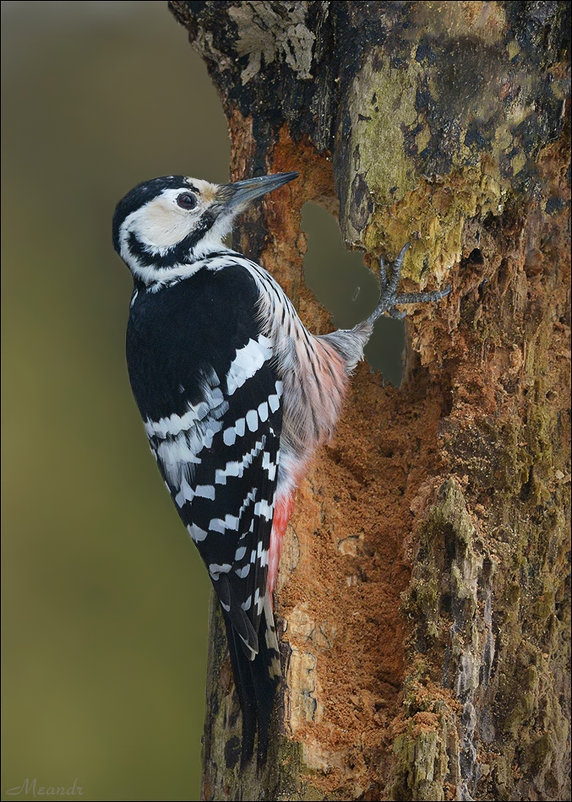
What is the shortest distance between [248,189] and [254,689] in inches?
53.8

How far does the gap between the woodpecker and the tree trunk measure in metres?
0.10

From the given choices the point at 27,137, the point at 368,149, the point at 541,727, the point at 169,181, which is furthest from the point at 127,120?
the point at 541,727

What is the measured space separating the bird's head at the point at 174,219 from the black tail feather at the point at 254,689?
1.04 metres

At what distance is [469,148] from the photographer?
232cm

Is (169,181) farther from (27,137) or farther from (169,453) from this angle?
(27,137)

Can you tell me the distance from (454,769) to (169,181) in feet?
5.63

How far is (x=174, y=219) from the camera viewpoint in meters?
2.59

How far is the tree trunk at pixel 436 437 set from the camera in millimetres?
2180

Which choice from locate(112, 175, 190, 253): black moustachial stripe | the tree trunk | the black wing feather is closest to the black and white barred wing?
the black wing feather

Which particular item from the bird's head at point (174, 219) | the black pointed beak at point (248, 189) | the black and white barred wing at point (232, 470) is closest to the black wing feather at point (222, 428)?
the black and white barred wing at point (232, 470)

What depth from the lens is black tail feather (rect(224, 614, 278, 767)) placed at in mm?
2256

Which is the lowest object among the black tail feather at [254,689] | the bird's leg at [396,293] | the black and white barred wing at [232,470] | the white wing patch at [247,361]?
the black tail feather at [254,689]

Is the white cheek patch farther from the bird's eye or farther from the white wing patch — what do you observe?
the white wing patch

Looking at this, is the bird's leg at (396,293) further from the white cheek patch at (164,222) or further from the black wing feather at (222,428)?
the white cheek patch at (164,222)
